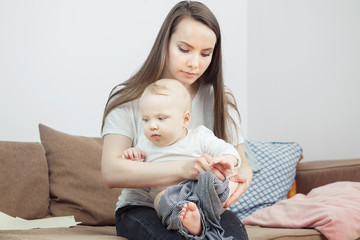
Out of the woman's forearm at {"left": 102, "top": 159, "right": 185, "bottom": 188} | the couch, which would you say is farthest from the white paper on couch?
the woman's forearm at {"left": 102, "top": 159, "right": 185, "bottom": 188}

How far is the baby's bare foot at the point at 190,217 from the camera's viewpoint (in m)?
1.34

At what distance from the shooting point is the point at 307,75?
3.37 metres

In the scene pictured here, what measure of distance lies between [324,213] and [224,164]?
0.95m

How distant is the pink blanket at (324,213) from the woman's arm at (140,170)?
3.06 ft

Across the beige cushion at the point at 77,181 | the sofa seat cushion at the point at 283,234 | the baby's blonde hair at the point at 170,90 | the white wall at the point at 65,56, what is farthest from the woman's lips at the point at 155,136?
the white wall at the point at 65,56

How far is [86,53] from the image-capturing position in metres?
2.92

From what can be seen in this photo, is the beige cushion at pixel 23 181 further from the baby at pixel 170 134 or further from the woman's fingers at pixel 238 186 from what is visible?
the woman's fingers at pixel 238 186

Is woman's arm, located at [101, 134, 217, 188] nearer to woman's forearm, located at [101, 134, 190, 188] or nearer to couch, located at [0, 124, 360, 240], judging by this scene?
woman's forearm, located at [101, 134, 190, 188]

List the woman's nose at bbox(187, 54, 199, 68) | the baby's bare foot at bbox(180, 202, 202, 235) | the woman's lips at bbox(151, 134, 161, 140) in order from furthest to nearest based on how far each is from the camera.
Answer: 1. the woman's nose at bbox(187, 54, 199, 68)
2. the woman's lips at bbox(151, 134, 161, 140)
3. the baby's bare foot at bbox(180, 202, 202, 235)

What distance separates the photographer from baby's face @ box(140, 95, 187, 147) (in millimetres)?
1550

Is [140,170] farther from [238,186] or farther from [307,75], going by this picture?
[307,75]

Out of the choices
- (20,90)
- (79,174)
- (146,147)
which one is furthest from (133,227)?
(20,90)

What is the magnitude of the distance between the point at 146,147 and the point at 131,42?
1.58 metres

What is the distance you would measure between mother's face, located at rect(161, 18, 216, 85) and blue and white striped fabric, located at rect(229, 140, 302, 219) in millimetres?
1115
